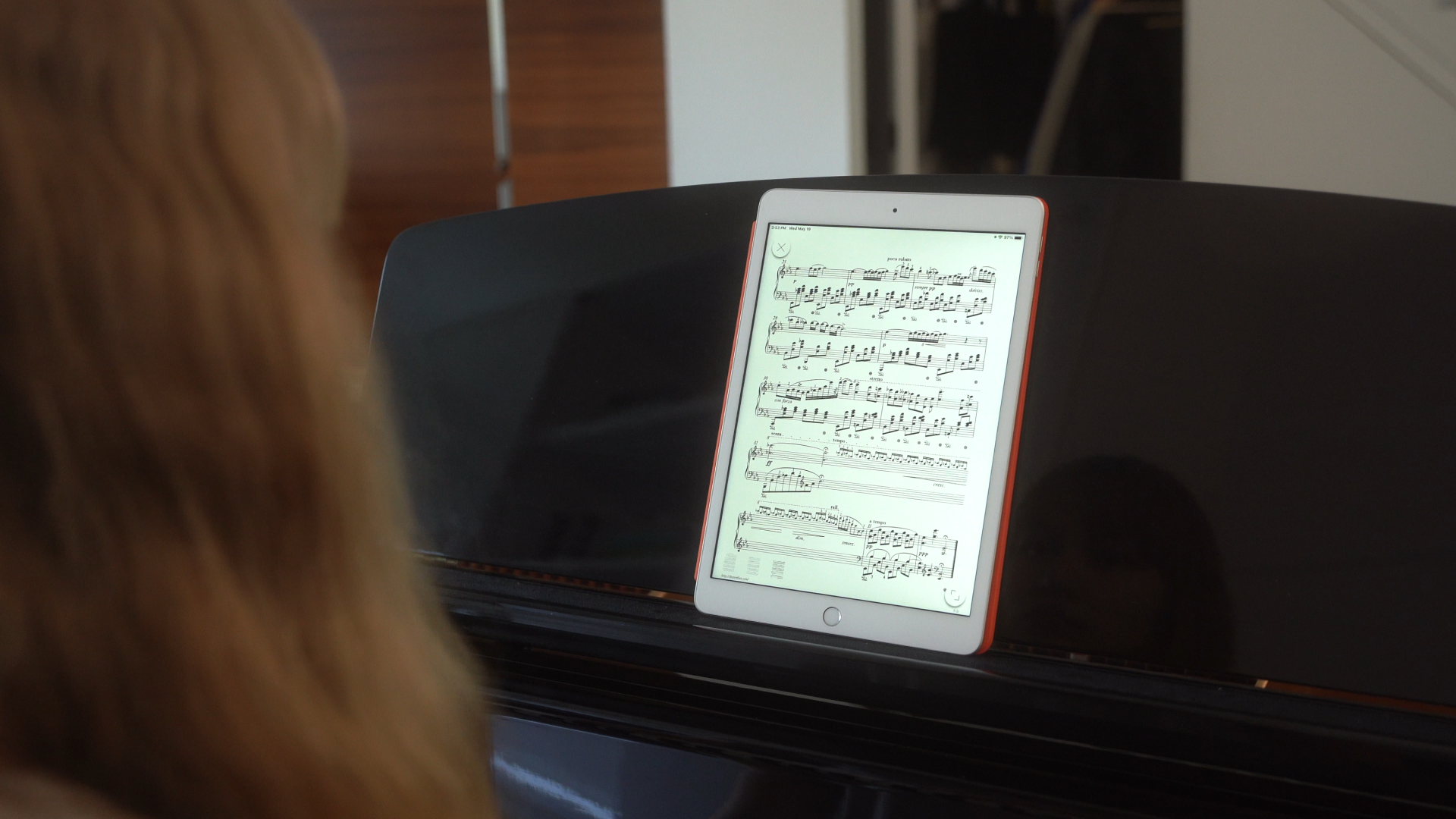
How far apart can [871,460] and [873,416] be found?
3cm

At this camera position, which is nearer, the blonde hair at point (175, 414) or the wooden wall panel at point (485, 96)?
the blonde hair at point (175, 414)

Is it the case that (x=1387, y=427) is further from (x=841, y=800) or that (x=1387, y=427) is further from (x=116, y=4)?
(x=116, y=4)

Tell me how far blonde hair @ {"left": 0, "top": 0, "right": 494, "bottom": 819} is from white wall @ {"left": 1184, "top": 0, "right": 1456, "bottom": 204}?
157cm

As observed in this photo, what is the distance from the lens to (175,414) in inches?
12.2

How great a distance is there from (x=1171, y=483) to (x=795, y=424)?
0.78 ft

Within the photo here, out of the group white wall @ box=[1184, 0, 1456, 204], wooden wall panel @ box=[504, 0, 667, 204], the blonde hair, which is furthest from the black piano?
wooden wall panel @ box=[504, 0, 667, 204]

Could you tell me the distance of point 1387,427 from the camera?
60cm

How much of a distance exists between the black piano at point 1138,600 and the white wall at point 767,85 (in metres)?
1.07

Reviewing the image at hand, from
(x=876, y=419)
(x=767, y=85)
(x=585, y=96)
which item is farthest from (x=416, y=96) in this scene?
(x=876, y=419)

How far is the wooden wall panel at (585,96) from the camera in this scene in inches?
81.4

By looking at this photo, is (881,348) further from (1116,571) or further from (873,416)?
(1116,571)

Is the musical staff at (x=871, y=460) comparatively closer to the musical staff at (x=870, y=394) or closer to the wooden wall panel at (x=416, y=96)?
the musical staff at (x=870, y=394)

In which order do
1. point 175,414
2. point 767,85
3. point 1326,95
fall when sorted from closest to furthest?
point 175,414 → point 1326,95 → point 767,85

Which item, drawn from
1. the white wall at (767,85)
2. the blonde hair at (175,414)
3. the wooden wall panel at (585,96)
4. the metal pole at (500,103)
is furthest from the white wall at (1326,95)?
the blonde hair at (175,414)
